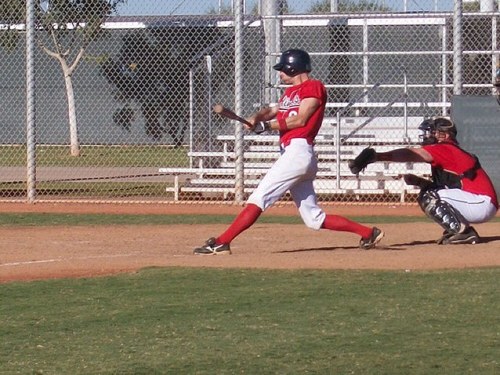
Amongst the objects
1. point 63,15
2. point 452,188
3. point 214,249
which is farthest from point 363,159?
point 63,15

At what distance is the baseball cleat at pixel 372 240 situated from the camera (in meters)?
11.0

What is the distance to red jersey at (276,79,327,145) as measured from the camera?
33.6 feet

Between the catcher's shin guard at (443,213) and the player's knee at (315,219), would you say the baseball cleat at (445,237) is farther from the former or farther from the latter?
the player's knee at (315,219)

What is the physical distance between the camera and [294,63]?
408 inches

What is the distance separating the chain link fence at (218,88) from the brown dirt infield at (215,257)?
151 inches

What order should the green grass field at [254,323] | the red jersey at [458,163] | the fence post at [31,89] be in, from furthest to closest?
the fence post at [31,89]
the red jersey at [458,163]
the green grass field at [254,323]

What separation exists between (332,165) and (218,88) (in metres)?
4.46

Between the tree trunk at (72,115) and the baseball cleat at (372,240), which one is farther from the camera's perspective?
the tree trunk at (72,115)

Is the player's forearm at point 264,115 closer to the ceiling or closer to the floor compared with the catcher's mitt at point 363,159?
closer to the ceiling

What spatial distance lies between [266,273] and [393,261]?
1.32 m

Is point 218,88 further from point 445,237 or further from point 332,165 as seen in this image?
point 445,237

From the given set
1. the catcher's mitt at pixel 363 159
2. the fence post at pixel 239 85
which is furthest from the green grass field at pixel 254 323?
the fence post at pixel 239 85

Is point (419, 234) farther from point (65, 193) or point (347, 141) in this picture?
point (65, 193)

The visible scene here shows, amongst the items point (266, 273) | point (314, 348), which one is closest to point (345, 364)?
point (314, 348)
